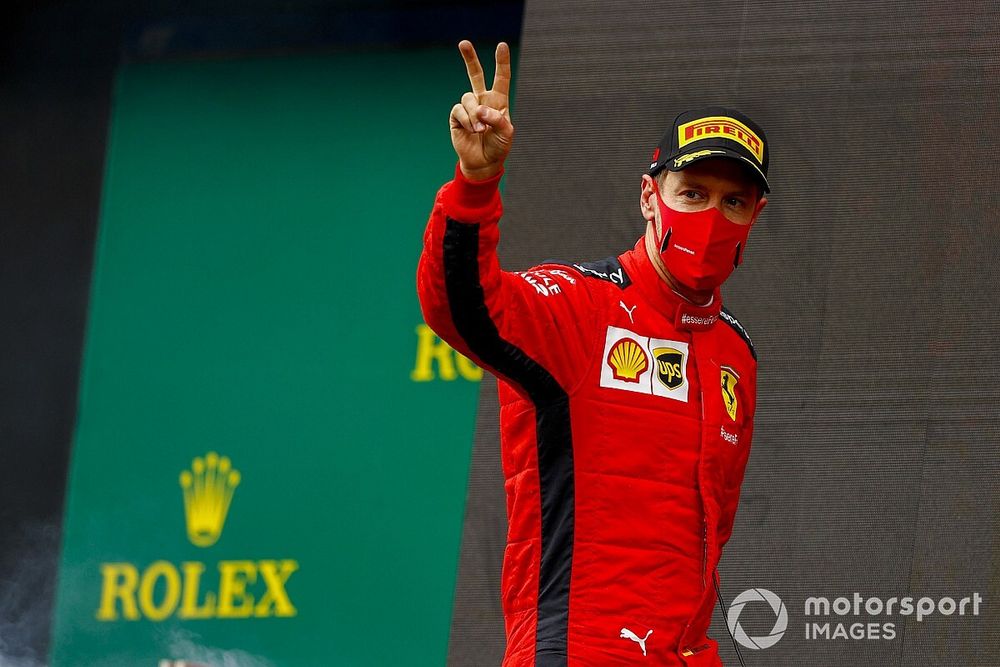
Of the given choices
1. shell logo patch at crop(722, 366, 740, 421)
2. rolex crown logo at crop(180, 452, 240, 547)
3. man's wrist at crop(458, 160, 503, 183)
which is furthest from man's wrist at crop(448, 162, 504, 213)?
rolex crown logo at crop(180, 452, 240, 547)

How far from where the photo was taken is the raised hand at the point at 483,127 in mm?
1733

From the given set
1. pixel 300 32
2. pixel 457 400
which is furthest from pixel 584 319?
pixel 300 32

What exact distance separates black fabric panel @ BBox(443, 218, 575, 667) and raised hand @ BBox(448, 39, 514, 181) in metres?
0.17

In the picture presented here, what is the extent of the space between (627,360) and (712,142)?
13.5 inches

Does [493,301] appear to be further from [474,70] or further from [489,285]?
[474,70]

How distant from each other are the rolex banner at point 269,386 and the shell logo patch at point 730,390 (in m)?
1.86

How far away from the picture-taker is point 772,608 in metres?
2.94

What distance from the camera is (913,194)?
3.04 m

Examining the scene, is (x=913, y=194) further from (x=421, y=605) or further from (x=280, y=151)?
(x=280, y=151)

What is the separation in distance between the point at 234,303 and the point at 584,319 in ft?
7.90

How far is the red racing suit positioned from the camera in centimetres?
191

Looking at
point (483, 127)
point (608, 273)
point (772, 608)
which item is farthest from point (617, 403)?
point (772, 608)

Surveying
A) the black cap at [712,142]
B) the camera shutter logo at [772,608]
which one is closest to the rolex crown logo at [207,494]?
the camera shutter logo at [772,608]

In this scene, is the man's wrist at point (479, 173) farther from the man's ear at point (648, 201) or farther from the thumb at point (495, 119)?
the man's ear at point (648, 201)
